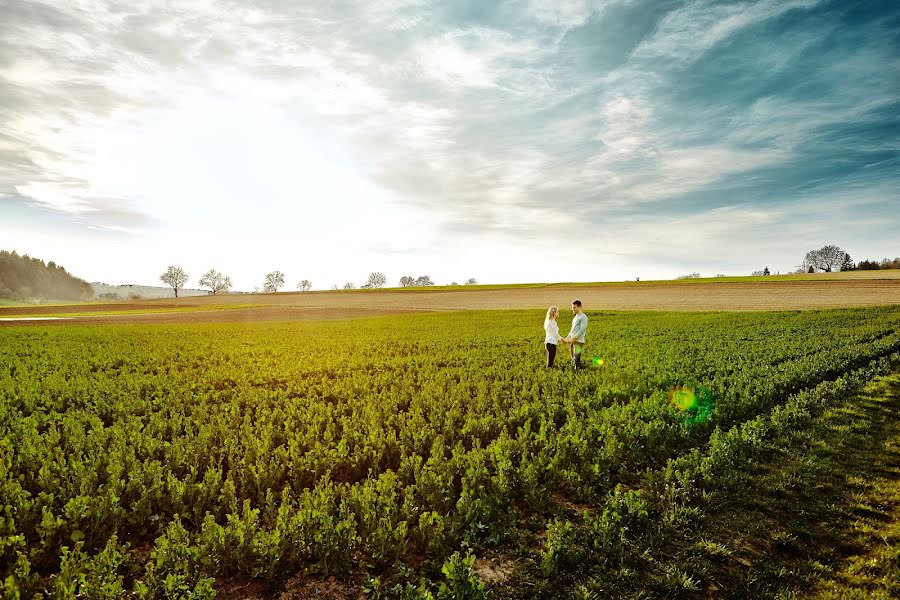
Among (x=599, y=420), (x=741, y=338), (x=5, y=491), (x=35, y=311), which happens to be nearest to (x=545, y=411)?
(x=599, y=420)

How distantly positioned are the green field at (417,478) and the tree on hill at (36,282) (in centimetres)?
19436

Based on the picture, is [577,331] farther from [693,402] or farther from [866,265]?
[866,265]

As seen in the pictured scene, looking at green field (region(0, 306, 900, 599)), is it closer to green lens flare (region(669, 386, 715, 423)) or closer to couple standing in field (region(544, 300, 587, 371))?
green lens flare (region(669, 386, 715, 423))

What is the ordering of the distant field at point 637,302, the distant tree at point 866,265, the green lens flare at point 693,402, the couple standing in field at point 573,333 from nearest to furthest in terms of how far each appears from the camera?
the green lens flare at point 693,402 < the couple standing in field at point 573,333 < the distant field at point 637,302 < the distant tree at point 866,265

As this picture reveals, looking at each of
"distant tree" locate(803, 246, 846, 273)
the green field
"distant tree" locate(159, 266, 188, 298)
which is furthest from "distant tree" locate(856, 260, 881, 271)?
"distant tree" locate(159, 266, 188, 298)

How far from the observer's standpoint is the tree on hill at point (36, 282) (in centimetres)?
16362

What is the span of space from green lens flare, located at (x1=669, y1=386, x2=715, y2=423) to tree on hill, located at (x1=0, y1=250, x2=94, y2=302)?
201772 millimetres

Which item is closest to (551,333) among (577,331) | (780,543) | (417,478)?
(577,331)

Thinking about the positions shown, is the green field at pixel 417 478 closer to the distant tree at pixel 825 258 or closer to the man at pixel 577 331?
the man at pixel 577 331

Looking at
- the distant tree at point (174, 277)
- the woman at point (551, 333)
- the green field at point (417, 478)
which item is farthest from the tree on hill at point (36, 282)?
the woman at point (551, 333)

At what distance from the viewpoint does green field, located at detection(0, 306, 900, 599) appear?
20.2 feet

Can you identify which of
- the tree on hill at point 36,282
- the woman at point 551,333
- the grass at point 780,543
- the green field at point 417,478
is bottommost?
the grass at point 780,543

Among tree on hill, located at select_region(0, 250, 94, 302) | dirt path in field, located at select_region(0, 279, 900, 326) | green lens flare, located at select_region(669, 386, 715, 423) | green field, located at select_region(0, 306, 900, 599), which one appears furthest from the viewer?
tree on hill, located at select_region(0, 250, 94, 302)

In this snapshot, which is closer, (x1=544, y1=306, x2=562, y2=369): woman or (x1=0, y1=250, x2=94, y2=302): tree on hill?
(x1=544, y1=306, x2=562, y2=369): woman
